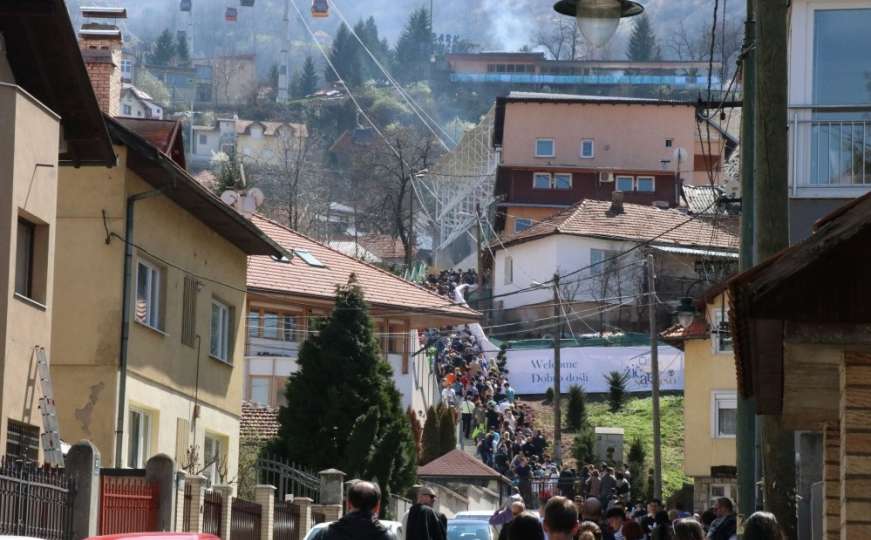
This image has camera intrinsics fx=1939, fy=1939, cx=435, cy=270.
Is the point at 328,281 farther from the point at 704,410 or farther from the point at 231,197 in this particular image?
the point at 231,197

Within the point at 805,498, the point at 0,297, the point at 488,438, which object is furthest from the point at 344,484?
the point at 488,438

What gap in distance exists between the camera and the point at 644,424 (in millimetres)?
Result: 70562

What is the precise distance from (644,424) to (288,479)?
36.2 m

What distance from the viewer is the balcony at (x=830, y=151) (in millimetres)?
23203

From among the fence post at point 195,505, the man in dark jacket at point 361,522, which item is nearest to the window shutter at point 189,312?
the fence post at point 195,505

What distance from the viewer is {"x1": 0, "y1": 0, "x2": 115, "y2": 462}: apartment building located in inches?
867

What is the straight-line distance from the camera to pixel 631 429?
6944cm

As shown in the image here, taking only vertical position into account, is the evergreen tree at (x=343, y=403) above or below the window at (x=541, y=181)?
below

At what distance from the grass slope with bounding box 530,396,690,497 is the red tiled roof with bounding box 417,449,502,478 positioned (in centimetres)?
1394

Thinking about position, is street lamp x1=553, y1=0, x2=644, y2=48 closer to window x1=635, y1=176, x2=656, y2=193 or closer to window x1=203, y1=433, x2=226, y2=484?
window x1=203, y1=433, x2=226, y2=484

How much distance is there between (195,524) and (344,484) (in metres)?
10.3

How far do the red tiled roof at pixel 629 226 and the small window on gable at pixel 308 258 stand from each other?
33924mm

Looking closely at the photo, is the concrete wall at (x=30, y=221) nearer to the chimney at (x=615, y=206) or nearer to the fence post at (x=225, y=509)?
the fence post at (x=225, y=509)

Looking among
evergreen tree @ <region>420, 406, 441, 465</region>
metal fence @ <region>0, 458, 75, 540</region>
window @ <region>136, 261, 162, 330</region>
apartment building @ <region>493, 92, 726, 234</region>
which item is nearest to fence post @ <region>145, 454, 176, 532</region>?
metal fence @ <region>0, 458, 75, 540</region>
